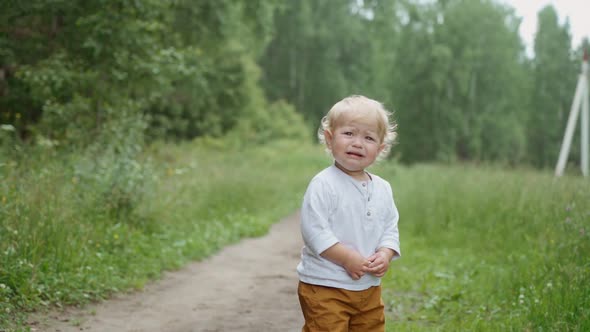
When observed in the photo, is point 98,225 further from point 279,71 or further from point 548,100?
point 279,71

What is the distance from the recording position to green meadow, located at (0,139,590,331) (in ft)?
17.1

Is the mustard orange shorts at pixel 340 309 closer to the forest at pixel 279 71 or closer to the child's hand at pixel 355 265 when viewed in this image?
the child's hand at pixel 355 265

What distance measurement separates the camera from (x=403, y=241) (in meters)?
10.2

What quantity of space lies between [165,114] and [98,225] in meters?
20.4

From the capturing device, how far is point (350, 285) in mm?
3404

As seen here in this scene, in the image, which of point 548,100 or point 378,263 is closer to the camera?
point 378,263

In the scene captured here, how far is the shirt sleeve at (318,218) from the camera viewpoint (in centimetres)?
333

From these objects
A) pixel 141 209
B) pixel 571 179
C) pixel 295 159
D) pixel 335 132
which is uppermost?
pixel 335 132

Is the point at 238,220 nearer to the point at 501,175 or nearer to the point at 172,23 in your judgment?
the point at 501,175

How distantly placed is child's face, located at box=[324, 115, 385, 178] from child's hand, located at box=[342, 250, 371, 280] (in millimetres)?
513

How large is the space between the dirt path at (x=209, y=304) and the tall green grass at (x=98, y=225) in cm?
24

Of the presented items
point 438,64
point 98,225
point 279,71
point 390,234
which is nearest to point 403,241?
point 98,225

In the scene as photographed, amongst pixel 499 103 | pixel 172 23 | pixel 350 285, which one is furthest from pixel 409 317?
pixel 499 103

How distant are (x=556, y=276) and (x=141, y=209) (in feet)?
17.7
